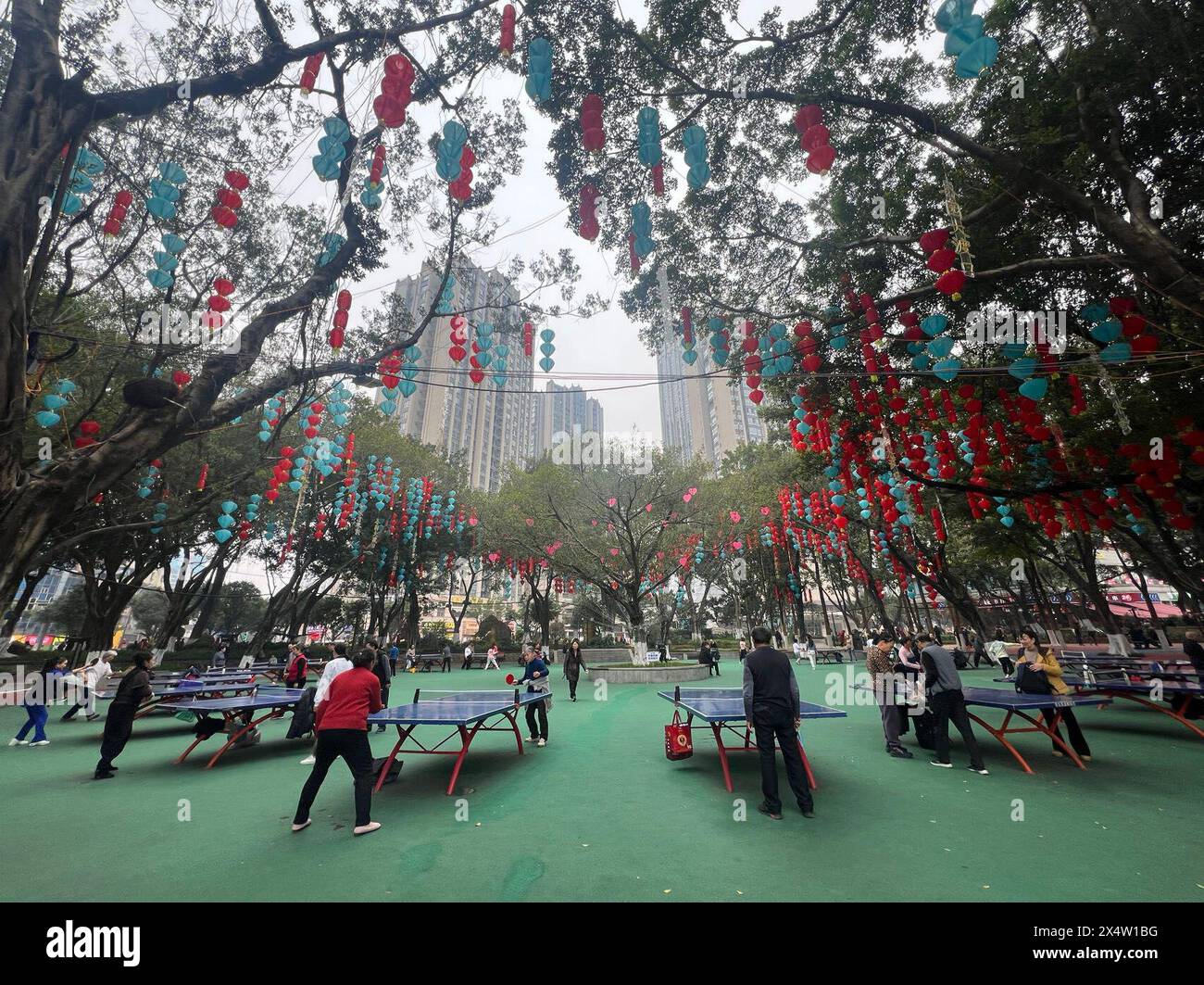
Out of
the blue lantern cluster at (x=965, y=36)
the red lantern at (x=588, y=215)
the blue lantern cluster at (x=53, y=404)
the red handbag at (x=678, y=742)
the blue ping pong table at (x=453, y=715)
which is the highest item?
the red lantern at (x=588, y=215)

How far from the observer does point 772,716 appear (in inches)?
210

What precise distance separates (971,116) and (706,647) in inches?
723

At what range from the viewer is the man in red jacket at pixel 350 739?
4.69 meters

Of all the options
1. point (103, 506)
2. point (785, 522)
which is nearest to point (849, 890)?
point (103, 506)

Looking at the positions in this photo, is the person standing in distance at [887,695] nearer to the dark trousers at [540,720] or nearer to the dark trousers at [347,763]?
the dark trousers at [540,720]

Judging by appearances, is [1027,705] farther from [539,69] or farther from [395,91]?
[395,91]

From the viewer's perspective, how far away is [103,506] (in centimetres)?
1655

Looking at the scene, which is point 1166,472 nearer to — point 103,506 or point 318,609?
point 103,506

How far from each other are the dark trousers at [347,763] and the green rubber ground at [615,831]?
8.7 inches

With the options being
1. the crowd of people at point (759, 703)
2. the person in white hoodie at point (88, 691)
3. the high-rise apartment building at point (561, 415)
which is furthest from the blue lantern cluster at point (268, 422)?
the high-rise apartment building at point (561, 415)

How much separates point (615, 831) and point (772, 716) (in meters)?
1.92

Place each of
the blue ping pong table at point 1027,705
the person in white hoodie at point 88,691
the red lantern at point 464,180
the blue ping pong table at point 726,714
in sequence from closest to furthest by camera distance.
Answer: the blue ping pong table at point 726,714, the blue ping pong table at point 1027,705, the red lantern at point 464,180, the person in white hoodie at point 88,691

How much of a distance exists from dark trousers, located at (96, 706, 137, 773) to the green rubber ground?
0.26 m

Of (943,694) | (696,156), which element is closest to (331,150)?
(696,156)
